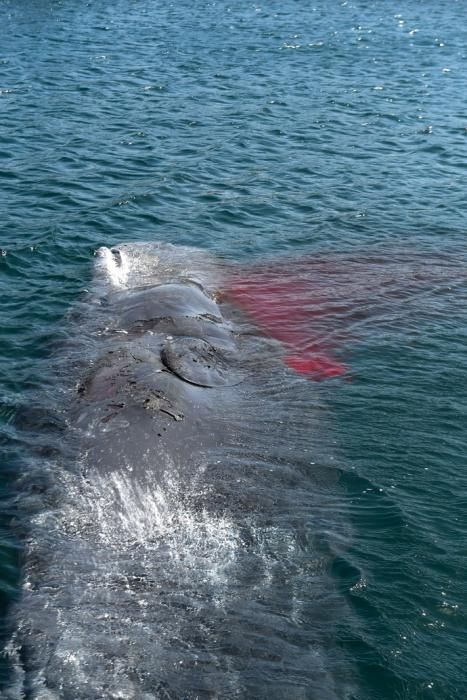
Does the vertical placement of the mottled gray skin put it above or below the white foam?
above

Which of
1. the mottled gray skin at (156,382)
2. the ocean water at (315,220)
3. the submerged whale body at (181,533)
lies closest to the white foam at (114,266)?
the ocean water at (315,220)

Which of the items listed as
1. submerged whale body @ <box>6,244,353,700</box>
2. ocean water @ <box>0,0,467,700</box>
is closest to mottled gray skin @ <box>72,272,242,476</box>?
submerged whale body @ <box>6,244,353,700</box>

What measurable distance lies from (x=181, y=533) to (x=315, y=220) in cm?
1462

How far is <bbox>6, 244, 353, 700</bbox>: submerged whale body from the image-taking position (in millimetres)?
9016

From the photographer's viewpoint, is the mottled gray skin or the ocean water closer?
the ocean water

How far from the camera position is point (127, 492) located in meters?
11.4

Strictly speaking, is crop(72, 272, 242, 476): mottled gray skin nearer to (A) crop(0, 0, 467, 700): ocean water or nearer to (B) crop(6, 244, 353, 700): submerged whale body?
(B) crop(6, 244, 353, 700): submerged whale body

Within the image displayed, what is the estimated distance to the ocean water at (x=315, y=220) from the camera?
10945mm

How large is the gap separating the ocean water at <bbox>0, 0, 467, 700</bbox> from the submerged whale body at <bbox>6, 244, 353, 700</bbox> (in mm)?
173

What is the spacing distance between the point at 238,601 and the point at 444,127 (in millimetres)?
26175

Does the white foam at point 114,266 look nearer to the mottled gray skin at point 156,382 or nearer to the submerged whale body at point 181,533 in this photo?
the mottled gray skin at point 156,382

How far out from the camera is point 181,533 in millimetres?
10914

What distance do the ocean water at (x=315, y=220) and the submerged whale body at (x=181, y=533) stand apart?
0.17 meters

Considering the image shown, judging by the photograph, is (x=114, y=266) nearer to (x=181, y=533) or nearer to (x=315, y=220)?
(x=315, y=220)
